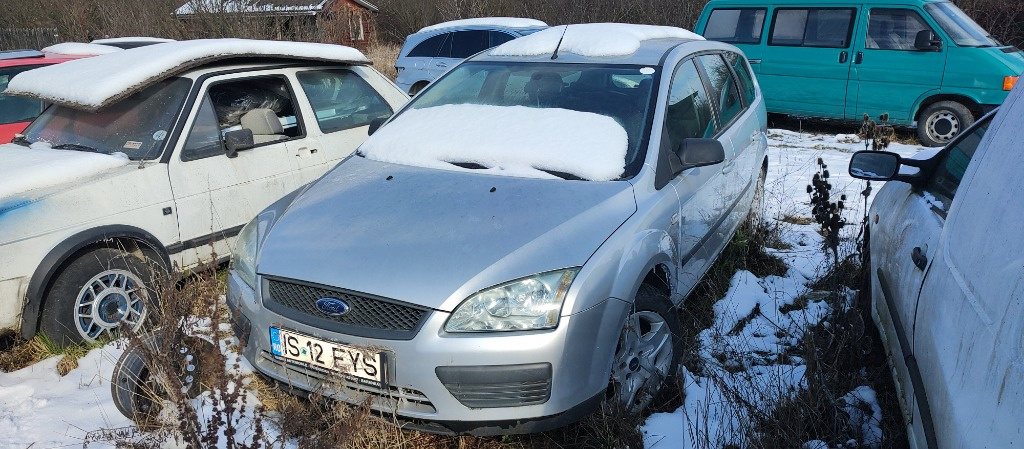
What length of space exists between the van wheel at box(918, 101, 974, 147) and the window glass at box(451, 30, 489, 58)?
5821 millimetres

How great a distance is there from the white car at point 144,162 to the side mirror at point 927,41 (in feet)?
22.3

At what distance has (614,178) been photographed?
124 inches

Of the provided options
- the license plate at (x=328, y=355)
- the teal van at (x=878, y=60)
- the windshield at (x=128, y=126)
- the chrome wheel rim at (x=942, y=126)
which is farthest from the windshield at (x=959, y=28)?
the license plate at (x=328, y=355)

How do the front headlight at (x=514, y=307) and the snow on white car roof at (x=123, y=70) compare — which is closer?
the front headlight at (x=514, y=307)

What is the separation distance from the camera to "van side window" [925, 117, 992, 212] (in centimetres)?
282

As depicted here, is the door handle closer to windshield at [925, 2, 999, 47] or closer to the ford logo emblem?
the ford logo emblem

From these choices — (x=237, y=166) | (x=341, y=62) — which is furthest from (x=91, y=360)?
(x=341, y=62)

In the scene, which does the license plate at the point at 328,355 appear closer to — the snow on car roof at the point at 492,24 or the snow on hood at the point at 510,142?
the snow on hood at the point at 510,142

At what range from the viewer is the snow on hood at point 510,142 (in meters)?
3.25

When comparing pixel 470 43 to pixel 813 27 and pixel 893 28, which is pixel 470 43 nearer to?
pixel 813 27

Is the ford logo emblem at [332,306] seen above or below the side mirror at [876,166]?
below

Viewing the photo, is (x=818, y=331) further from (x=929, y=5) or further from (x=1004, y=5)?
(x=1004, y=5)

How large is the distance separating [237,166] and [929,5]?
8115mm

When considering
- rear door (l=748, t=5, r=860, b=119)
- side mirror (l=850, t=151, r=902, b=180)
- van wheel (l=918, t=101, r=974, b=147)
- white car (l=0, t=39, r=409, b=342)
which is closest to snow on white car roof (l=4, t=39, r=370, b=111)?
white car (l=0, t=39, r=409, b=342)
